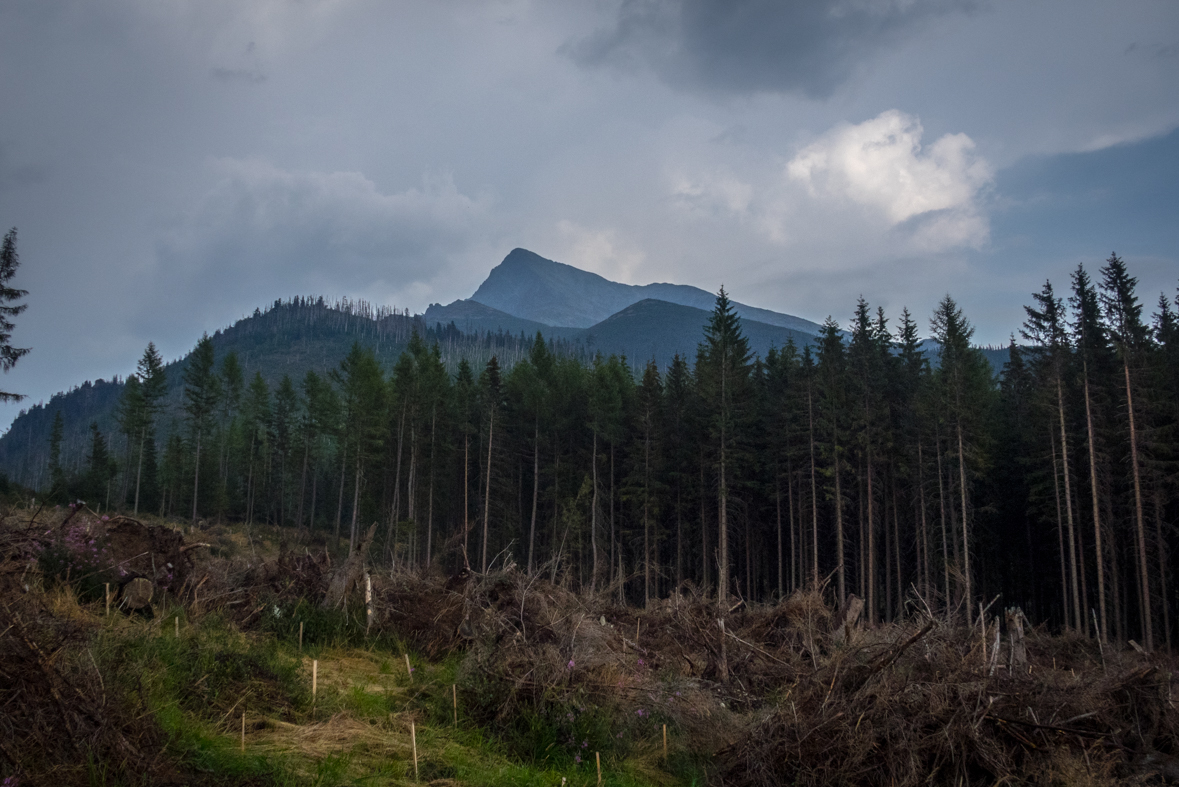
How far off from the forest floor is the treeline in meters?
10.2

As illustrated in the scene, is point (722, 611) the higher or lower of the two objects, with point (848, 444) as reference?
lower

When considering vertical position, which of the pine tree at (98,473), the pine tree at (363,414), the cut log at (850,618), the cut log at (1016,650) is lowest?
the cut log at (850,618)

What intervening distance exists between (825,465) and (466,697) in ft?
87.6

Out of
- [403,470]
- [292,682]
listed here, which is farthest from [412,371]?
[292,682]

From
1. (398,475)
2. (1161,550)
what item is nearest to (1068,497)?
(1161,550)

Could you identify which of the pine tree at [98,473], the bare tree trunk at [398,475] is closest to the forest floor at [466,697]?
the bare tree trunk at [398,475]

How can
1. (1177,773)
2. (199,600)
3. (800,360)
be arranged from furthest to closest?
(800,360)
(199,600)
(1177,773)

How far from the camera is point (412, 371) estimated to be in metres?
41.3

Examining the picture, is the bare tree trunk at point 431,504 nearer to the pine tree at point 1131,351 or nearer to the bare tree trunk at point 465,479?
the bare tree trunk at point 465,479

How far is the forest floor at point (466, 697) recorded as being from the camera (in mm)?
5227

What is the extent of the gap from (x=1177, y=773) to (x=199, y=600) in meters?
12.0

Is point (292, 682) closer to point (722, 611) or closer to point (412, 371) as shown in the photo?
point (722, 611)

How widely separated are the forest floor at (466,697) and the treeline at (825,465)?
10.2m

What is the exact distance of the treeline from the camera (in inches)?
1026
